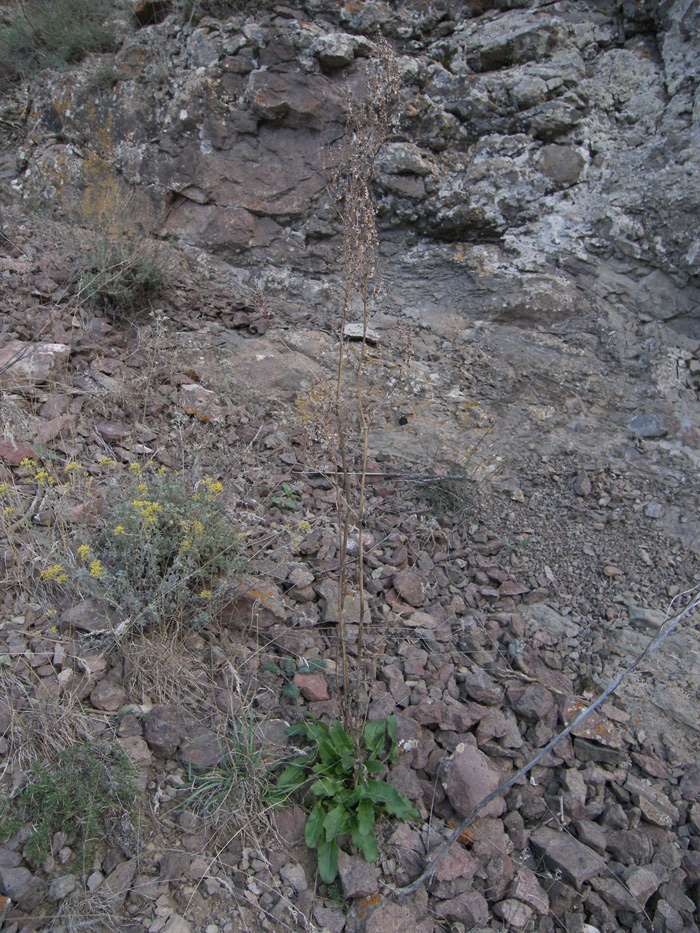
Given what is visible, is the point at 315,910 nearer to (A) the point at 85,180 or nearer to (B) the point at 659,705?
(B) the point at 659,705

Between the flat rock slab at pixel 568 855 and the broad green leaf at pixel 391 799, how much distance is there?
43cm

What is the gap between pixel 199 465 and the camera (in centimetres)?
282

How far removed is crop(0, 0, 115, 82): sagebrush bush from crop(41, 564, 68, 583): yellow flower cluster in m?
4.27

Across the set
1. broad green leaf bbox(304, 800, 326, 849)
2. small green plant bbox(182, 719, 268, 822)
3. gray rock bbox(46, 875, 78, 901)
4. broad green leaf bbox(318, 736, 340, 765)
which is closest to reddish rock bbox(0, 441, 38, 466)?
small green plant bbox(182, 719, 268, 822)

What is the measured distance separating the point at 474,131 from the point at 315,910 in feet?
13.7

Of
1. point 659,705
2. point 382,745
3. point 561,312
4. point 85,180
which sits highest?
point 85,180

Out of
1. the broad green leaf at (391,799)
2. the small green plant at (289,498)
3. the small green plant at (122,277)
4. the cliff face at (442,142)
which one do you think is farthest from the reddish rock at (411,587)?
the small green plant at (122,277)

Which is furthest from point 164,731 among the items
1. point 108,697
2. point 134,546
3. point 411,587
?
point 411,587

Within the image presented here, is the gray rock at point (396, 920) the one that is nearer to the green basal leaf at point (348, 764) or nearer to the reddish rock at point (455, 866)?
the reddish rock at point (455, 866)

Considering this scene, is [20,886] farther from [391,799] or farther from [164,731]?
[391,799]

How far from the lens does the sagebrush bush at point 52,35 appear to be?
446 centimetres

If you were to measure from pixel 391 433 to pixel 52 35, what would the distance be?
4.25m

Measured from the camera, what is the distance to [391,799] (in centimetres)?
182

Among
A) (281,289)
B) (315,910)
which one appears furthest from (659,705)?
(281,289)
